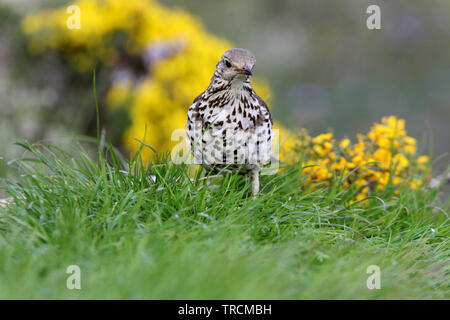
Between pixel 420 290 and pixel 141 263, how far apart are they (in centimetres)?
167

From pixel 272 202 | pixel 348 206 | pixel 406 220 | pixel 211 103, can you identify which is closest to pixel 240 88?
pixel 211 103

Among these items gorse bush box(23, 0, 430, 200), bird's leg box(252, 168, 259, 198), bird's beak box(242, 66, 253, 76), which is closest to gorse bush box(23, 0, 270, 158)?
gorse bush box(23, 0, 430, 200)

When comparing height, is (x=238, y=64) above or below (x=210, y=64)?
below

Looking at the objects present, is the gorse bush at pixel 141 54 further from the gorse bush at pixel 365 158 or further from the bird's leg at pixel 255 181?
the bird's leg at pixel 255 181

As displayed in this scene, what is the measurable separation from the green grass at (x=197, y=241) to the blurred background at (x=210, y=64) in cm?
76

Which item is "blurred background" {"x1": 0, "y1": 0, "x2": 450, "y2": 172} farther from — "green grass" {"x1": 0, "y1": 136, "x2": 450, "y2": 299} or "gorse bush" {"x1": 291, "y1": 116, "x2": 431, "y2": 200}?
"green grass" {"x1": 0, "y1": 136, "x2": 450, "y2": 299}

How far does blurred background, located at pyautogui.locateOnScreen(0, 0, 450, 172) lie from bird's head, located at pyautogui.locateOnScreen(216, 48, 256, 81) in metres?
0.78

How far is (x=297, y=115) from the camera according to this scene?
12.7m

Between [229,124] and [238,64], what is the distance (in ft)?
1.51

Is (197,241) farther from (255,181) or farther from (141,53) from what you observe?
(141,53)

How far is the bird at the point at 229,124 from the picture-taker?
4.26 meters

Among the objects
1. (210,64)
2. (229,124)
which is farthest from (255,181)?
(210,64)

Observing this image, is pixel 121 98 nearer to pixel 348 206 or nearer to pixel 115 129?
pixel 115 129

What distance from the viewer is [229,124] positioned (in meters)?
4.26
